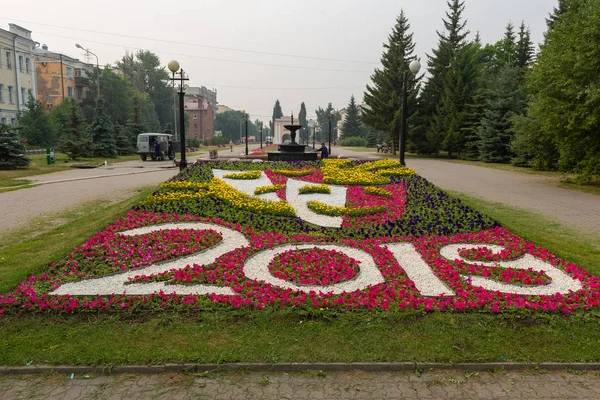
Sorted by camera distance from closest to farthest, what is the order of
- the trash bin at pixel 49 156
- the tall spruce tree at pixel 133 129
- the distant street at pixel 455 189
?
the distant street at pixel 455 189
the trash bin at pixel 49 156
the tall spruce tree at pixel 133 129

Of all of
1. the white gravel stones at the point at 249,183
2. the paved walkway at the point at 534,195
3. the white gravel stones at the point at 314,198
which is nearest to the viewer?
the white gravel stones at the point at 314,198

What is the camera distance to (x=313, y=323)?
13.9ft

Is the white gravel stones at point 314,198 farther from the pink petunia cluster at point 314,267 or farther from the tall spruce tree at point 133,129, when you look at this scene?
the tall spruce tree at point 133,129

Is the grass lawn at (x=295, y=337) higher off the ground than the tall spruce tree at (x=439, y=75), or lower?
lower

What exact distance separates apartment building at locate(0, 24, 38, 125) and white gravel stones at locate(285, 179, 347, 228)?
31801 millimetres

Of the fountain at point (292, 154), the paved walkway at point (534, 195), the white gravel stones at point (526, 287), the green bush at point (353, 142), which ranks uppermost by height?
the green bush at point (353, 142)

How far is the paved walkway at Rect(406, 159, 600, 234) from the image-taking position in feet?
32.7

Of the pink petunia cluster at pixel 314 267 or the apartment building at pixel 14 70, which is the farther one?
the apartment building at pixel 14 70

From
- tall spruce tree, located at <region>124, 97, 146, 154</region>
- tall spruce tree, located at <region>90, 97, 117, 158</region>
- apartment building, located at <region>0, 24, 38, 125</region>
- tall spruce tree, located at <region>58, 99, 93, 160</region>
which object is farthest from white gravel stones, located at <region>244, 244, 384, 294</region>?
apartment building, located at <region>0, 24, 38, 125</region>

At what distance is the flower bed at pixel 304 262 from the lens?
15.4ft

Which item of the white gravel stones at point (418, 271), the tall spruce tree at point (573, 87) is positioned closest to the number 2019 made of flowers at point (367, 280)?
the white gravel stones at point (418, 271)

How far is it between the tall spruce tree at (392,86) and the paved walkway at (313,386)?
31346 millimetres

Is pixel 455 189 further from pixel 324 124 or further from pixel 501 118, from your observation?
pixel 324 124

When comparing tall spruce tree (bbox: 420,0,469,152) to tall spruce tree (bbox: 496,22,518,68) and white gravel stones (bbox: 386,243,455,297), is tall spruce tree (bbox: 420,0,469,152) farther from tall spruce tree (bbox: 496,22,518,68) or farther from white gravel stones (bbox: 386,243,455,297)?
white gravel stones (bbox: 386,243,455,297)
